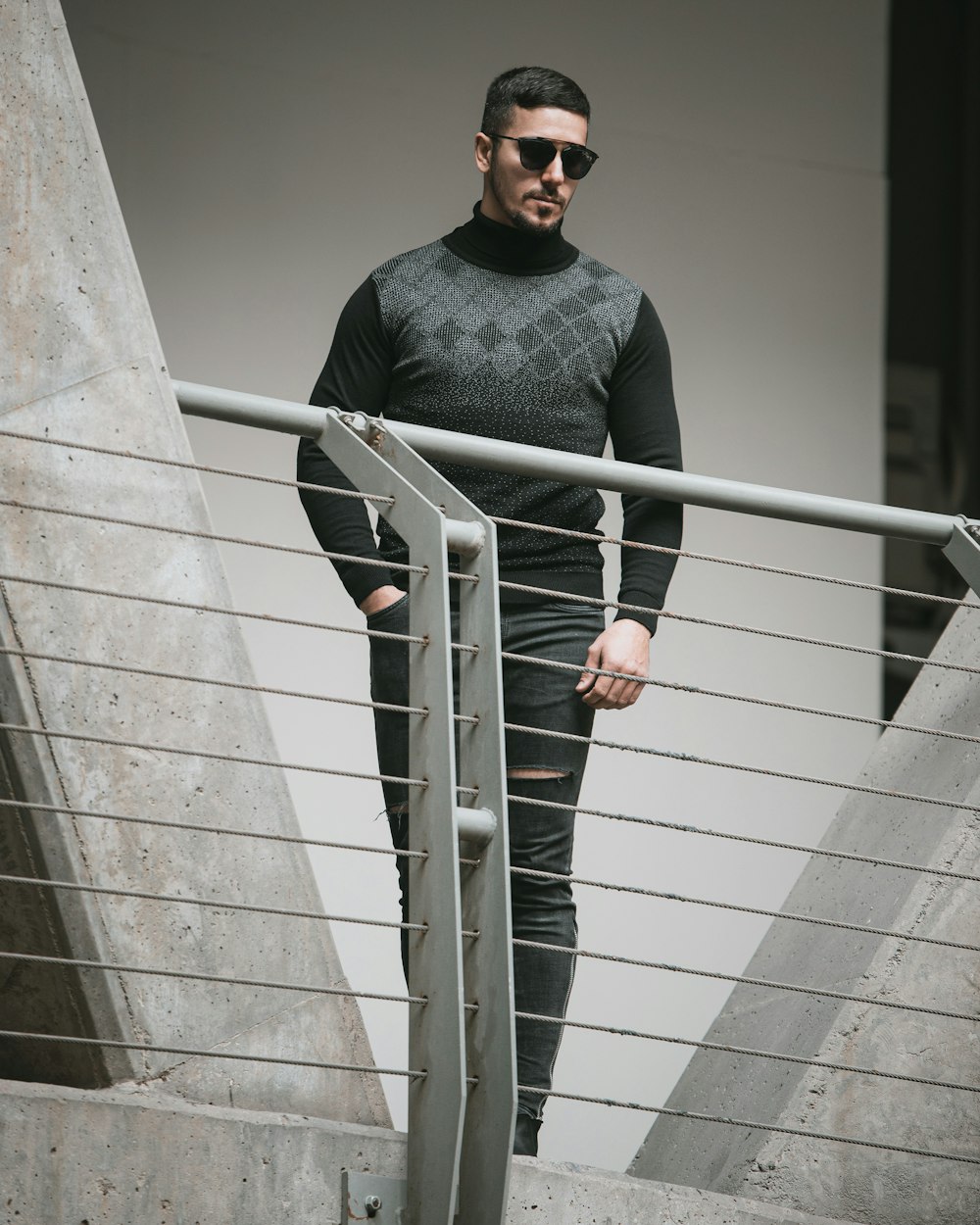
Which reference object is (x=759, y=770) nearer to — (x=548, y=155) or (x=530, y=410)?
(x=530, y=410)

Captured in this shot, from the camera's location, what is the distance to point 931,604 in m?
4.50

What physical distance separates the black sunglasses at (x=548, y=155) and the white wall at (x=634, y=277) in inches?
72.5

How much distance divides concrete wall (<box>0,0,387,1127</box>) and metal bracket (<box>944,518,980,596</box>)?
839mm

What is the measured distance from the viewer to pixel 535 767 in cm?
201

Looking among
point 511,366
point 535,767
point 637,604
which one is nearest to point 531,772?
point 535,767

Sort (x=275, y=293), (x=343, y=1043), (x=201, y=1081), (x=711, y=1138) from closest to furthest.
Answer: (x=201, y=1081) < (x=343, y=1043) < (x=711, y=1138) < (x=275, y=293)

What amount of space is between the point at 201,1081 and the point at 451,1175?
14.0 inches

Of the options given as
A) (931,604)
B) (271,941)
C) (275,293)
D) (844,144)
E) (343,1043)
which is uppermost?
(844,144)

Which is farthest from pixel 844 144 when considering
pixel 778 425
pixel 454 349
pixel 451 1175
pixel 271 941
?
pixel 451 1175

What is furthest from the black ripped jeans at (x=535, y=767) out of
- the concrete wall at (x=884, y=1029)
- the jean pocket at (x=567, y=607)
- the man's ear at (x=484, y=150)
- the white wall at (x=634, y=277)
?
the white wall at (x=634, y=277)

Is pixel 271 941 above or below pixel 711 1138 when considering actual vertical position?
above

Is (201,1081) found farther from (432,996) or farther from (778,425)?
(778,425)

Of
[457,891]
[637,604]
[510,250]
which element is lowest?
[457,891]

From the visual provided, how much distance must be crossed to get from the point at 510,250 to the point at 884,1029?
1031 mm
